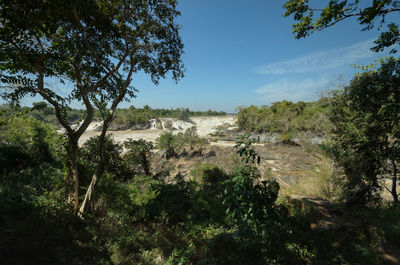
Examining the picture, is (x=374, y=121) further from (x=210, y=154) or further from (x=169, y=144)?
(x=169, y=144)

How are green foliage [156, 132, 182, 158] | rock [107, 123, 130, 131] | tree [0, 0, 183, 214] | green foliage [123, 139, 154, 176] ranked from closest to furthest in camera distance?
1. tree [0, 0, 183, 214]
2. green foliage [123, 139, 154, 176]
3. green foliage [156, 132, 182, 158]
4. rock [107, 123, 130, 131]

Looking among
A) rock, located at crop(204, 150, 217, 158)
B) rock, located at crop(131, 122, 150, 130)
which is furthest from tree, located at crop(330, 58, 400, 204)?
rock, located at crop(131, 122, 150, 130)

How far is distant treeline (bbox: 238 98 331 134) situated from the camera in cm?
2310

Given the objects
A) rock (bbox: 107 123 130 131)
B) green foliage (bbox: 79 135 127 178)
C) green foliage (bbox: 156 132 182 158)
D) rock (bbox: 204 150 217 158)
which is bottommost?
rock (bbox: 204 150 217 158)

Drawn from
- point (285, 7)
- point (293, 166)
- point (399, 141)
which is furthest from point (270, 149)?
point (285, 7)

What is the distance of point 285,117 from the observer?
103ft

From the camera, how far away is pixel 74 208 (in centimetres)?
363

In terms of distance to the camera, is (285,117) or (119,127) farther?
(119,127)

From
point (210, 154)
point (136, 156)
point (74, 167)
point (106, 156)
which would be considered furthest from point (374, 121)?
point (210, 154)

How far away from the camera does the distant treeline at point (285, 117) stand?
23.1 metres

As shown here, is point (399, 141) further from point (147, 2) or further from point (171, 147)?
point (171, 147)

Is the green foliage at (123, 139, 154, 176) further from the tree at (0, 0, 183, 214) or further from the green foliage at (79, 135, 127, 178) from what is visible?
the tree at (0, 0, 183, 214)

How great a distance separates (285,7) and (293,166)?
13519 millimetres

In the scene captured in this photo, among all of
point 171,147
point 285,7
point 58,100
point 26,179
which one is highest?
point 285,7
